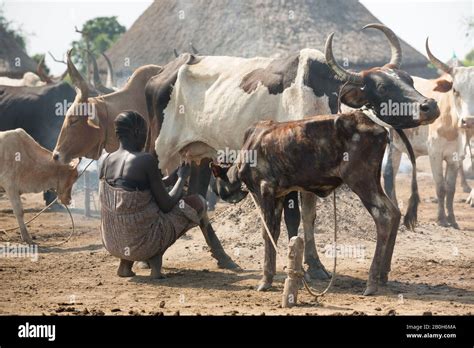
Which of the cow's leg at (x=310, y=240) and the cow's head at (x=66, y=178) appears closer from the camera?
the cow's leg at (x=310, y=240)

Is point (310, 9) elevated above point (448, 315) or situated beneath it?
elevated above

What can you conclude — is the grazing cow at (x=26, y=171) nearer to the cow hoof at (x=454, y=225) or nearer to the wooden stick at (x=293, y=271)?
the wooden stick at (x=293, y=271)

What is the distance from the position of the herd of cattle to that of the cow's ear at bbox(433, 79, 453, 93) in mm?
20

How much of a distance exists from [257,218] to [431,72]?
67.6 feet

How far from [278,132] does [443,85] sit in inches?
201

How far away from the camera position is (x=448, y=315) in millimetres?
6941

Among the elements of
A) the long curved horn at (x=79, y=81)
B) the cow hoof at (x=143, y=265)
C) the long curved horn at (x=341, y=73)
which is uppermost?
the long curved horn at (x=79, y=81)

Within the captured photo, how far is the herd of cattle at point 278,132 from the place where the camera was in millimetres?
7840

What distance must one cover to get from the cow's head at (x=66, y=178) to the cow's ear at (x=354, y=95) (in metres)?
4.66

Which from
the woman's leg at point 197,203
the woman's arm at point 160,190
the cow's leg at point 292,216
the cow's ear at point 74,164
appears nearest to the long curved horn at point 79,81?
the cow's ear at point 74,164

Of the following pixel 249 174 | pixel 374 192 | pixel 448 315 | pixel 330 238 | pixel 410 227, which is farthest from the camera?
pixel 330 238

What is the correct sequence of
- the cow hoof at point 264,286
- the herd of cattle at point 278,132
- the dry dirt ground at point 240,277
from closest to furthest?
the dry dirt ground at point 240,277, the herd of cattle at point 278,132, the cow hoof at point 264,286

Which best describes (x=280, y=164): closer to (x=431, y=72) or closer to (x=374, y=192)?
(x=374, y=192)
